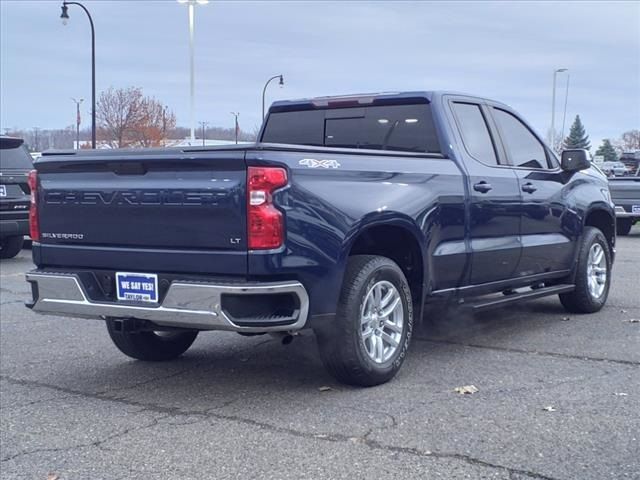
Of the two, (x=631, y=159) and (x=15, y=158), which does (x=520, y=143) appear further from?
(x=631, y=159)

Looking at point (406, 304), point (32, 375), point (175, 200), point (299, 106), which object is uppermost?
point (299, 106)

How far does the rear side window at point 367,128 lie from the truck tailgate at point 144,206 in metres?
2.15

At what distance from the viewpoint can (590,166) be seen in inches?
321

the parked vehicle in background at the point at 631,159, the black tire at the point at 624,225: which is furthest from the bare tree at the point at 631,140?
the black tire at the point at 624,225

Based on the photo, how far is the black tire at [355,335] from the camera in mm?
5348

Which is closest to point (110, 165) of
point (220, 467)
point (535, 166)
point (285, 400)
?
point (285, 400)

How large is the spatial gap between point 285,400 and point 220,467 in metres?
1.21

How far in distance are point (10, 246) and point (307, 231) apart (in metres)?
10.8

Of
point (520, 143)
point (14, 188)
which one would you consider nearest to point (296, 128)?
point (520, 143)

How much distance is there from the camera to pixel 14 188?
45.1 feet

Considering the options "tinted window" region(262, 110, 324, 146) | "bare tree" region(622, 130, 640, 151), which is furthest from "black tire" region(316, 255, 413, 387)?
"bare tree" region(622, 130, 640, 151)

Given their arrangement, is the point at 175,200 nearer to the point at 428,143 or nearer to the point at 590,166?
the point at 428,143

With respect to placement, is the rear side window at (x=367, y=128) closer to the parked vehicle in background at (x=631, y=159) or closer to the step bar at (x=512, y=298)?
the step bar at (x=512, y=298)

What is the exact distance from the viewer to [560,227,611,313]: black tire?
26.6ft
